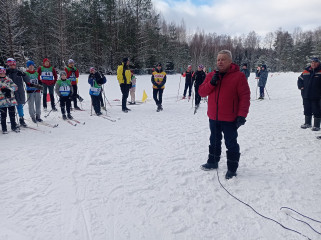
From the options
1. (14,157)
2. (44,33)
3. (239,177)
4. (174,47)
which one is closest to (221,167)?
(239,177)

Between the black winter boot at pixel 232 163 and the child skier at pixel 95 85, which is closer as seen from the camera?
the black winter boot at pixel 232 163

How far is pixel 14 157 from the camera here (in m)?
3.93

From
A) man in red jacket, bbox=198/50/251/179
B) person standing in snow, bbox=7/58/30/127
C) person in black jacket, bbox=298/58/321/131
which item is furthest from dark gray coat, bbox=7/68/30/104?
person in black jacket, bbox=298/58/321/131

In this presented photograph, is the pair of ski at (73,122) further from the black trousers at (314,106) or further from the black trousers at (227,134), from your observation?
the black trousers at (314,106)

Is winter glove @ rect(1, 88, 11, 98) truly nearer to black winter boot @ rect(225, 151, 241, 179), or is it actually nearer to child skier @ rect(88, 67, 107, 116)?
child skier @ rect(88, 67, 107, 116)

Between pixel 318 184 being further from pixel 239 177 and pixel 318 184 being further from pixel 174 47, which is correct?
pixel 174 47

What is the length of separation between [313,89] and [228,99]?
3.89m

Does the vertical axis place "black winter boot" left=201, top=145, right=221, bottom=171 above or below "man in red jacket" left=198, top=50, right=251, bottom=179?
below

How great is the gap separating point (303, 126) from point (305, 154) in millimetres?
2199

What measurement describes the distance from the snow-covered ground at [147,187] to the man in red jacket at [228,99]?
654 mm

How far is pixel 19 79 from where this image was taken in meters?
5.79

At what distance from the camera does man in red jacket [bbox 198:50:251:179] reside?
2924 millimetres

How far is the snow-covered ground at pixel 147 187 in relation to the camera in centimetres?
223

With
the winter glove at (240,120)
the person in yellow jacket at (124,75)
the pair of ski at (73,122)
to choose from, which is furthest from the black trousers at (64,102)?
the winter glove at (240,120)
